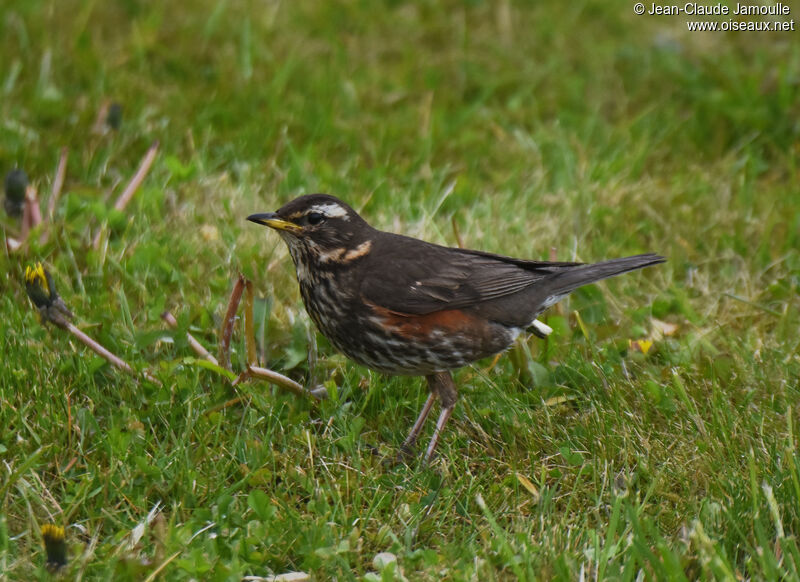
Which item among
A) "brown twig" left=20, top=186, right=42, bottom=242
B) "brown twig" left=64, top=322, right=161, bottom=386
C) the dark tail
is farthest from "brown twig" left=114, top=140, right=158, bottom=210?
the dark tail

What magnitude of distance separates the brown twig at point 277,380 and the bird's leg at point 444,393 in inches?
20.3

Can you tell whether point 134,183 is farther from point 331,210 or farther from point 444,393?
point 444,393

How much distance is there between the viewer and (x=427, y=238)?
6.31m

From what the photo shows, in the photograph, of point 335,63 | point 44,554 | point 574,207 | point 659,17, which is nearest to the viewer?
point 44,554

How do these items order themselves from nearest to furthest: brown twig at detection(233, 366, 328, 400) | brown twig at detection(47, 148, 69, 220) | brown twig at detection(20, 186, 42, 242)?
1. brown twig at detection(233, 366, 328, 400)
2. brown twig at detection(20, 186, 42, 242)
3. brown twig at detection(47, 148, 69, 220)

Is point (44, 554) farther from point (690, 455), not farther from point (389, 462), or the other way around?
point (690, 455)

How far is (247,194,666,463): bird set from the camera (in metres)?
4.88

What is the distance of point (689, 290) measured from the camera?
618 cm

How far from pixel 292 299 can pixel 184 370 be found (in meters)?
0.94

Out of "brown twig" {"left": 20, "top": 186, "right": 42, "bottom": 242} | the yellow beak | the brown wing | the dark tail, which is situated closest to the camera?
the brown wing

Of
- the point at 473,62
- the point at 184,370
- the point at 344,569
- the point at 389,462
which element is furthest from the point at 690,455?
the point at 473,62

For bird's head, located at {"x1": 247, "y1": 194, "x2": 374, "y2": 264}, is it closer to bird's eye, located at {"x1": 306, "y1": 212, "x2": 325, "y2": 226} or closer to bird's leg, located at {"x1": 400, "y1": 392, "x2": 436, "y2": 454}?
bird's eye, located at {"x1": 306, "y1": 212, "x2": 325, "y2": 226}

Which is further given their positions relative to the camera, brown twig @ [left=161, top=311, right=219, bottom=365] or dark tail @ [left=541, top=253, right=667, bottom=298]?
dark tail @ [left=541, top=253, right=667, bottom=298]

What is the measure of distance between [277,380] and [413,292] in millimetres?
726
